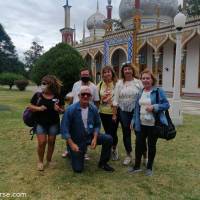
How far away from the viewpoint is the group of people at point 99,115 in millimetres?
4598

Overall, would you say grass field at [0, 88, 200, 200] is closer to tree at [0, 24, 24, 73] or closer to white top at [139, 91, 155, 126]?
white top at [139, 91, 155, 126]

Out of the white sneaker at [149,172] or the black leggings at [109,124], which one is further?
the black leggings at [109,124]

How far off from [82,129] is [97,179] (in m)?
0.75

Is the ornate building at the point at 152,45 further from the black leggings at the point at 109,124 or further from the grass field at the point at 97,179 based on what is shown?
the black leggings at the point at 109,124

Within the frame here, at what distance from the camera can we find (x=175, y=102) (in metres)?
9.20

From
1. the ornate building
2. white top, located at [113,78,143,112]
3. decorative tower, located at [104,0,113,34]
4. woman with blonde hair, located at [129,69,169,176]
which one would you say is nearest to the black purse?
woman with blonde hair, located at [129,69,169,176]

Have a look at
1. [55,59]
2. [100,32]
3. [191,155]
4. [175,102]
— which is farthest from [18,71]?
[191,155]

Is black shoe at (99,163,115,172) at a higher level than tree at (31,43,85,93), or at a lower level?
lower

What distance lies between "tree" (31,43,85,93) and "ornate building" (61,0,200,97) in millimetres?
10518

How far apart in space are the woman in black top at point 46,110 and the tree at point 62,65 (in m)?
8.53

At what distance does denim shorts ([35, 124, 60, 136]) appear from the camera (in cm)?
480

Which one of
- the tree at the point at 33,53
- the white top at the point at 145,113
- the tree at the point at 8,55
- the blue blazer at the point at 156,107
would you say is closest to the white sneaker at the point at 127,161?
the blue blazer at the point at 156,107

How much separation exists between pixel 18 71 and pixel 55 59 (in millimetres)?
37718

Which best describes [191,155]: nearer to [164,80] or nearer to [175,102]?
[175,102]
